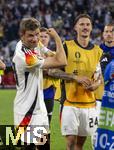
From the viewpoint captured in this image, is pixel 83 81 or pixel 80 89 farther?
pixel 80 89

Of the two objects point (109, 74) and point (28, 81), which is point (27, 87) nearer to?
point (28, 81)

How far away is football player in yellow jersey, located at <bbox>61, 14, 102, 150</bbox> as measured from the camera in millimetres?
6742

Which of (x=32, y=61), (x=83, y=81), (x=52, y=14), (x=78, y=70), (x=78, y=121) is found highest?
(x=52, y=14)

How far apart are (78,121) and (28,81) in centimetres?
127

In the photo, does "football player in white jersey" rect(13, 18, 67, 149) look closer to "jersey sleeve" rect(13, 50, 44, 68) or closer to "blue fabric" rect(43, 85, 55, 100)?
"jersey sleeve" rect(13, 50, 44, 68)

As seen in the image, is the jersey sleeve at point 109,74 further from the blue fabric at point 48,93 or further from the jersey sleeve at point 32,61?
the blue fabric at point 48,93

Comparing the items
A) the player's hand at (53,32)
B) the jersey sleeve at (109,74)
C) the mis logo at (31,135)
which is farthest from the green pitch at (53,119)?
the jersey sleeve at (109,74)

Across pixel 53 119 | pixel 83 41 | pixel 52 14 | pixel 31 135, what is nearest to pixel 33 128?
pixel 31 135

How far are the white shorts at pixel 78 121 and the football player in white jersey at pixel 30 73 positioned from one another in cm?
93

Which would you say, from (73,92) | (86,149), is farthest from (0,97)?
(73,92)

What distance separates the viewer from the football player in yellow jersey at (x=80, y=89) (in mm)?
6742

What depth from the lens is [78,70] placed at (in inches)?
268

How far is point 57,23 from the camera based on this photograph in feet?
96.1

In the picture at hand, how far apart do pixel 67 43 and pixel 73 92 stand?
63cm
